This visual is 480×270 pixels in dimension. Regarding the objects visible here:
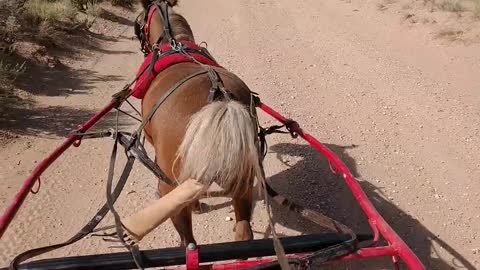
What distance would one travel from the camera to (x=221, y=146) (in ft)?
7.45

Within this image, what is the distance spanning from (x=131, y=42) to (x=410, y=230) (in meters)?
6.91

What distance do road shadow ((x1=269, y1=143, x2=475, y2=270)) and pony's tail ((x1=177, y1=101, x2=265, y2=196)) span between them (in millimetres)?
1605

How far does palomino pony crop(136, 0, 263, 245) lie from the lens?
2.29 meters

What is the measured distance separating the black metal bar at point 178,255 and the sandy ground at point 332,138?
1.32 meters

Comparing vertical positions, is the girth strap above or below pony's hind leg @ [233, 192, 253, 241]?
above

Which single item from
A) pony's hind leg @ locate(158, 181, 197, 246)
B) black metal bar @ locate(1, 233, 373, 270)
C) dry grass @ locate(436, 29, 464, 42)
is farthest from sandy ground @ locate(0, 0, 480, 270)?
black metal bar @ locate(1, 233, 373, 270)

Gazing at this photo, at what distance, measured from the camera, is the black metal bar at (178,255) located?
214 cm

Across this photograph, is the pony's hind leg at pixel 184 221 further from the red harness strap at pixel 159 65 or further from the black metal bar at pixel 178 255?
the red harness strap at pixel 159 65

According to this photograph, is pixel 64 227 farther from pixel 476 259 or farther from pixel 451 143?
pixel 451 143

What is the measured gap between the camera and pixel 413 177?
14.9 feet

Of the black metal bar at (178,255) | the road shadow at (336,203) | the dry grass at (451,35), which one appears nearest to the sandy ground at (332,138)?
the road shadow at (336,203)

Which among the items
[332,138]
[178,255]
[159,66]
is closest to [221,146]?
[178,255]

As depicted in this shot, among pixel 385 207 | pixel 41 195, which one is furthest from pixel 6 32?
pixel 385 207

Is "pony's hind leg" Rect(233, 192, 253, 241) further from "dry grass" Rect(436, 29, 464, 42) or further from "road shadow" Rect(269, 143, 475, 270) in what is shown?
"dry grass" Rect(436, 29, 464, 42)
